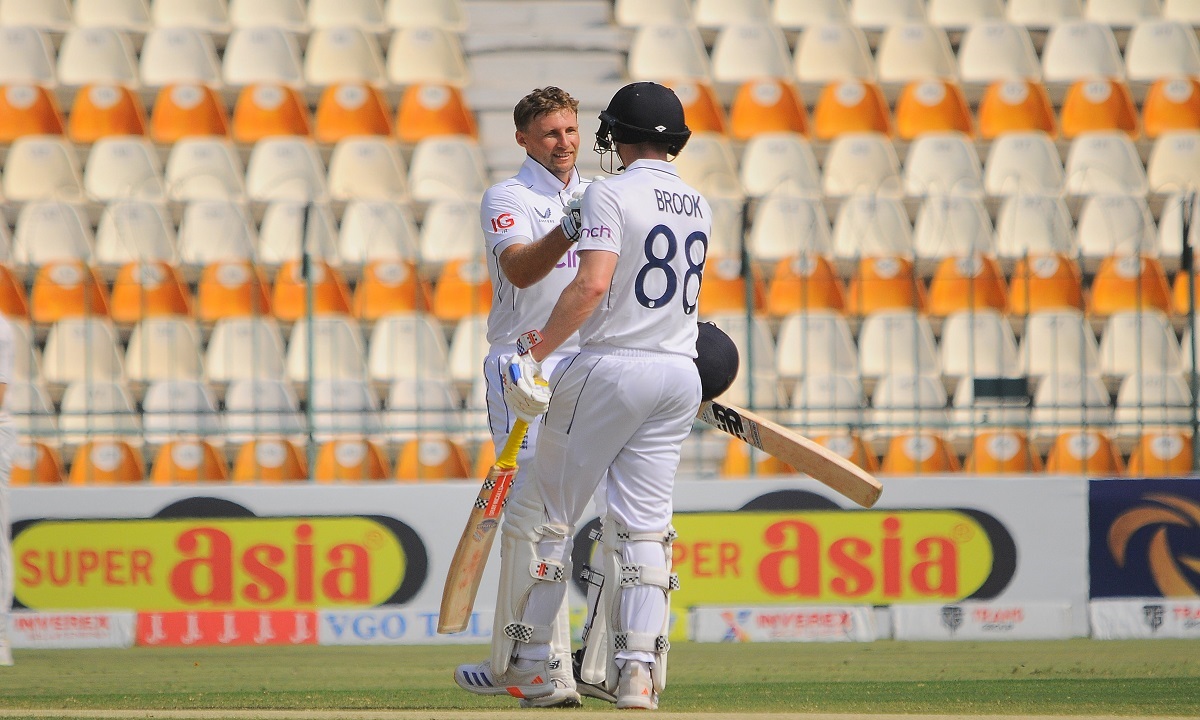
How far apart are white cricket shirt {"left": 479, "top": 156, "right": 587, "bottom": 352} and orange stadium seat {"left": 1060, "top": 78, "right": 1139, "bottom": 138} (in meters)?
7.64

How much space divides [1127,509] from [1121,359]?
2541mm

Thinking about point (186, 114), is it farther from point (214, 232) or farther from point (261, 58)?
point (214, 232)

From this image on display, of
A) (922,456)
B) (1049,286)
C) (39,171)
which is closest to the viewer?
(922,456)

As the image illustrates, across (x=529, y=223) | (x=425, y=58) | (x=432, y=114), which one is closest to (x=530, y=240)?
(x=529, y=223)

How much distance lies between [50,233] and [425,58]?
329 centimetres

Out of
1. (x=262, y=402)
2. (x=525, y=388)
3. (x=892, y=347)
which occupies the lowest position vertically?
(x=262, y=402)

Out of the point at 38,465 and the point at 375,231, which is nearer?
the point at 38,465

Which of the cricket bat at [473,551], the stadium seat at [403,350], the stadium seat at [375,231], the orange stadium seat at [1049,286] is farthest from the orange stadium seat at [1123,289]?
the cricket bat at [473,551]

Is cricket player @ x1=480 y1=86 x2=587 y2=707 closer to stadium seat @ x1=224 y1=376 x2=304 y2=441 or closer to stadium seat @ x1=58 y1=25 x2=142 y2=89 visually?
stadium seat @ x1=224 y1=376 x2=304 y2=441

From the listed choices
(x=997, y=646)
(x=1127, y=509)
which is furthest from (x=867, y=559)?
(x=1127, y=509)

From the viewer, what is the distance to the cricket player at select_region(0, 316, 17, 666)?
5793 mm

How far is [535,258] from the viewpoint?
4.09 metres

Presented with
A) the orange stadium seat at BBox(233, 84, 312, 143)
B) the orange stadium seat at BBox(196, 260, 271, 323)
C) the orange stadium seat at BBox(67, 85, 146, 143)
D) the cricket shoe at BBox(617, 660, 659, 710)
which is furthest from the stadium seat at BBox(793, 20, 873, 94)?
the cricket shoe at BBox(617, 660, 659, 710)

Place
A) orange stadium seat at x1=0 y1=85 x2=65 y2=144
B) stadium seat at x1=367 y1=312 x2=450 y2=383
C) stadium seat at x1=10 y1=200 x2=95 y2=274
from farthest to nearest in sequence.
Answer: orange stadium seat at x1=0 y1=85 x2=65 y2=144 → stadium seat at x1=10 y1=200 x2=95 y2=274 → stadium seat at x1=367 y1=312 x2=450 y2=383
